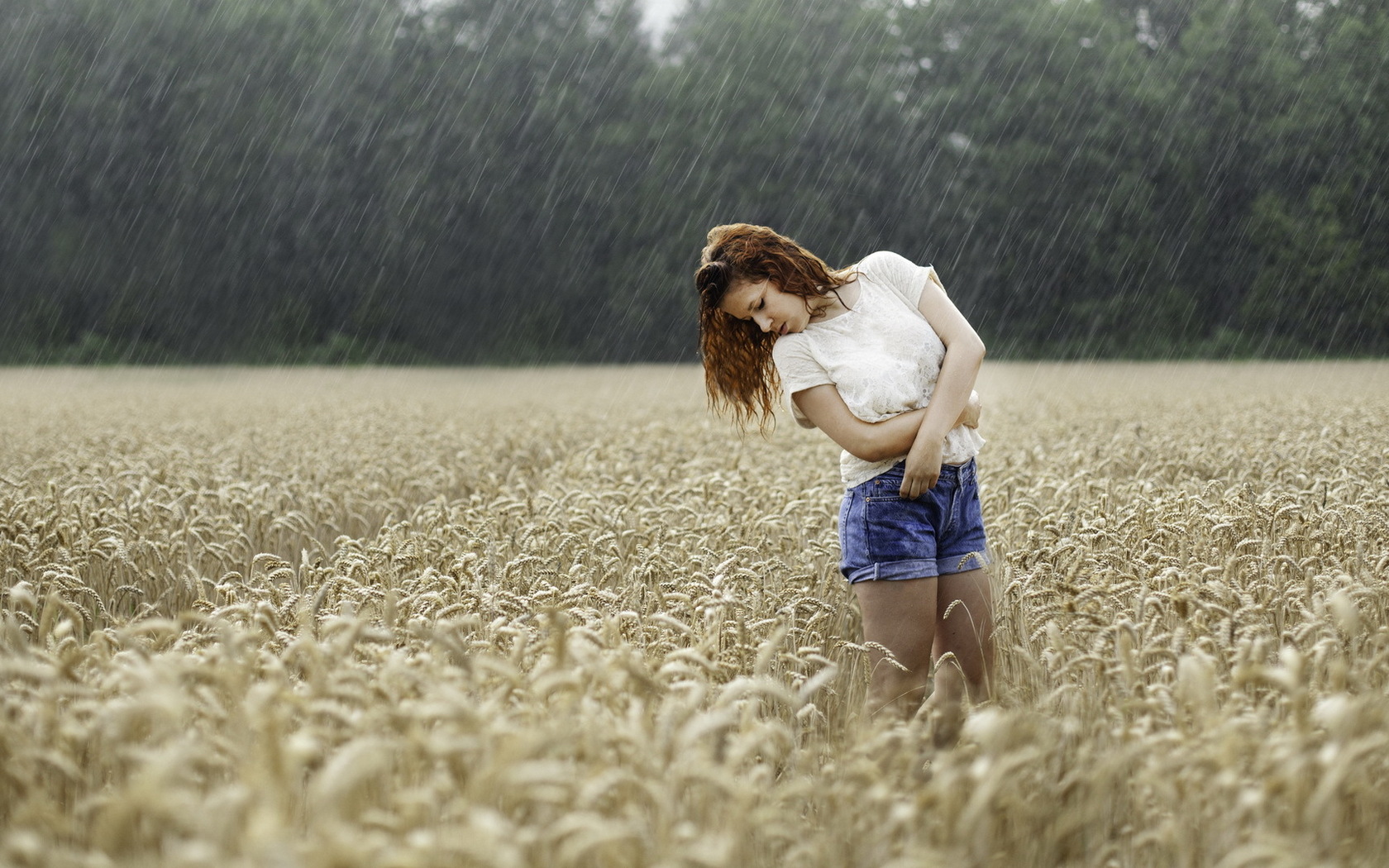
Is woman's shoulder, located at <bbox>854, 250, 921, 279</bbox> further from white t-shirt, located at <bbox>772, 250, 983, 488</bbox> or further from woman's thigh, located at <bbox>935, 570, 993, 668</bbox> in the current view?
woman's thigh, located at <bbox>935, 570, 993, 668</bbox>

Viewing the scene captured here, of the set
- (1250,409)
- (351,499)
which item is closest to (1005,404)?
(1250,409)

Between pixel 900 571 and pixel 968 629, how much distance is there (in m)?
0.43

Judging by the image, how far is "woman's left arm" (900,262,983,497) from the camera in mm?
3260

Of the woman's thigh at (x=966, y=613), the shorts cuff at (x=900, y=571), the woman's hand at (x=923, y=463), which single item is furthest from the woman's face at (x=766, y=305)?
the woman's thigh at (x=966, y=613)

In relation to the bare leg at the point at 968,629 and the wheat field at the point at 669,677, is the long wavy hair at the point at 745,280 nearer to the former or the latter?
the wheat field at the point at 669,677

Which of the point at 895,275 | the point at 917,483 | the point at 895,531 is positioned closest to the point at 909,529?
the point at 895,531

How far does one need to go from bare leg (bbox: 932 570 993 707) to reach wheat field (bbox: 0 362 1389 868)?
0.13 m

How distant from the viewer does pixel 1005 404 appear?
15.5 meters

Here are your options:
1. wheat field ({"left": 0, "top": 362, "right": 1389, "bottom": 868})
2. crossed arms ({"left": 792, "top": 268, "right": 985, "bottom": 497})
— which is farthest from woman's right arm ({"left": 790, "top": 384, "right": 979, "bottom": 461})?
wheat field ({"left": 0, "top": 362, "right": 1389, "bottom": 868})

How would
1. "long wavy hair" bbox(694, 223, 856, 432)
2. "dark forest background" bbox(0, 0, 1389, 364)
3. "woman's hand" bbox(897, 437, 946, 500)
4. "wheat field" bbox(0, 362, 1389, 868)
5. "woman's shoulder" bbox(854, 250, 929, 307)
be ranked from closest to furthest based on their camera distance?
"wheat field" bbox(0, 362, 1389, 868), "woman's hand" bbox(897, 437, 946, 500), "long wavy hair" bbox(694, 223, 856, 432), "woman's shoulder" bbox(854, 250, 929, 307), "dark forest background" bbox(0, 0, 1389, 364)

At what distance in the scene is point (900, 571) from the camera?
11.0ft

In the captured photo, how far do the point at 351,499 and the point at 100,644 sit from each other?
14.6 feet

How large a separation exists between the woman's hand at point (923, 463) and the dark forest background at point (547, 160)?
3862 centimetres

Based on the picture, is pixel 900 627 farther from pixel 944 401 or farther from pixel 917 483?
pixel 944 401
